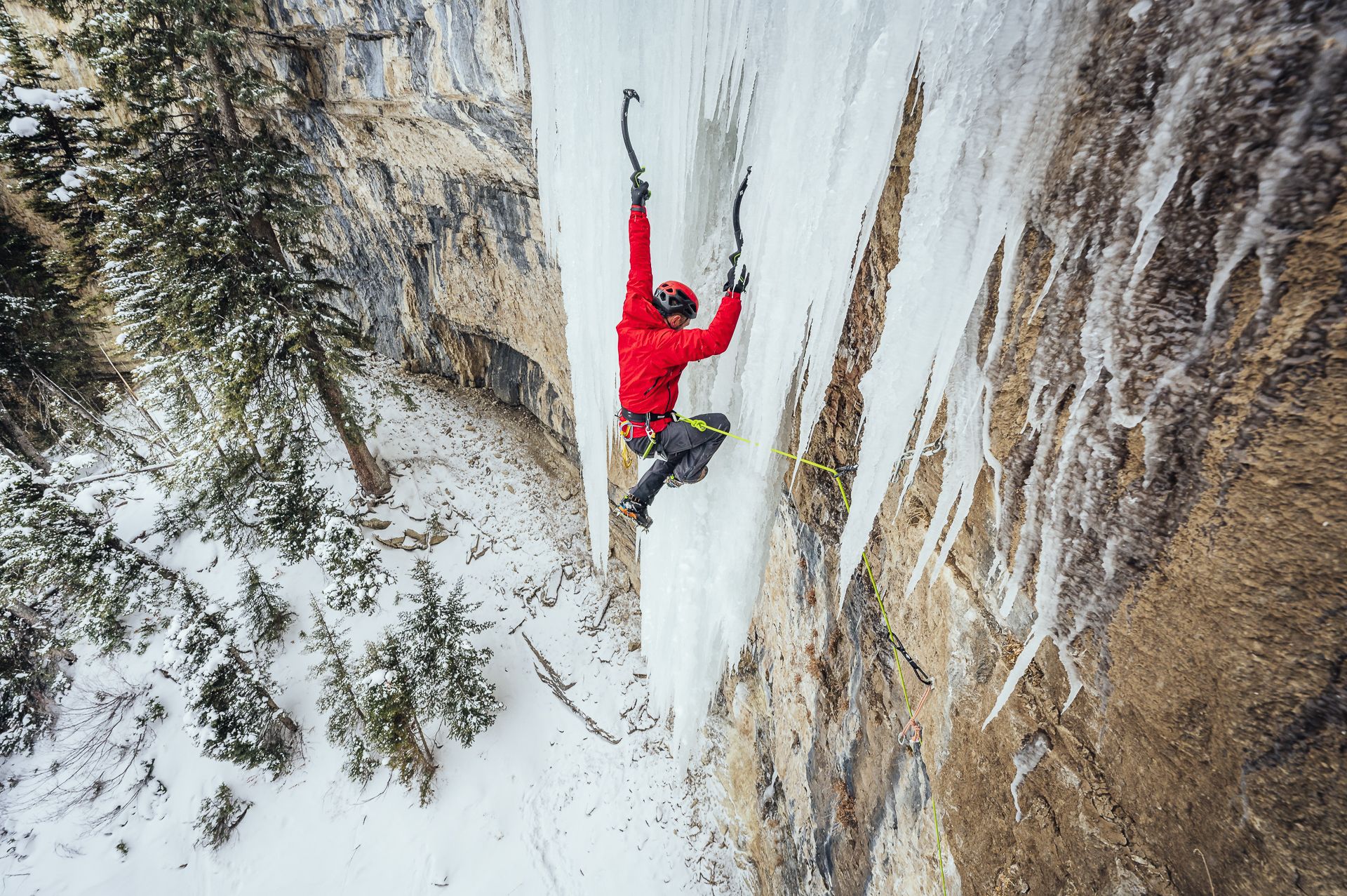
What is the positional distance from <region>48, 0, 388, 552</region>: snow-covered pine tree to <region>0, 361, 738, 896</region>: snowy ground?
2.30 meters

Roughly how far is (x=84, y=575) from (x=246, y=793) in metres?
3.48

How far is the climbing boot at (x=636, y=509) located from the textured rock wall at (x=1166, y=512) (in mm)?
1844

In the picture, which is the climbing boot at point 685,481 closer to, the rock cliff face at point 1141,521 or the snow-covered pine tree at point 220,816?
the rock cliff face at point 1141,521

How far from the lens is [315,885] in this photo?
602cm

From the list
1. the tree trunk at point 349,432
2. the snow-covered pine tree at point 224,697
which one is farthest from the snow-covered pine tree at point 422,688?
the tree trunk at point 349,432

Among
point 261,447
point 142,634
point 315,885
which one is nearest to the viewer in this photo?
point 315,885

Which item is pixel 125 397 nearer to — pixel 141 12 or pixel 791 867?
pixel 141 12

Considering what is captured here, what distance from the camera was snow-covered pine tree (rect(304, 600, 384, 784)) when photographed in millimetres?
6391

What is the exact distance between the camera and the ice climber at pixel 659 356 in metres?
2.71

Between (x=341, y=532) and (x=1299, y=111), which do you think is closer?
(x=1299, y=111)

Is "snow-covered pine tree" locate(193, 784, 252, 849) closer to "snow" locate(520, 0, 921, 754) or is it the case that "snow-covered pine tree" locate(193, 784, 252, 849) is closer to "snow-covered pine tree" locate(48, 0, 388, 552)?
"snow-covered pine tree" locate(48, 0, 388, 552)

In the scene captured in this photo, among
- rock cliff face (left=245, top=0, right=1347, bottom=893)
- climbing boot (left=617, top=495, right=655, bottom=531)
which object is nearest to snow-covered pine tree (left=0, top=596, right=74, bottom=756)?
climbing boot (left=617, top=495, right=655, bottom=531)

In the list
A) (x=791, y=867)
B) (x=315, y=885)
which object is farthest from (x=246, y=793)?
(x=791, y=867)

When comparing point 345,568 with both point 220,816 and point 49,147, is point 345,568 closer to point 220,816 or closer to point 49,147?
point 220,816
